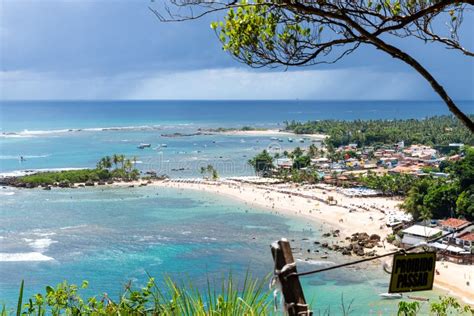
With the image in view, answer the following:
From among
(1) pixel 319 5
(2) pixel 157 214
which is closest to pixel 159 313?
(1) pixel 319 5

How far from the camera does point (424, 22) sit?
3.24 metres

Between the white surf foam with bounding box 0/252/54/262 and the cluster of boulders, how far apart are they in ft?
32.8

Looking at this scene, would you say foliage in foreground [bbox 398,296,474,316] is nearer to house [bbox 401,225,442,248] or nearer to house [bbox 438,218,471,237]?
house [bbox 401,225,442,248]

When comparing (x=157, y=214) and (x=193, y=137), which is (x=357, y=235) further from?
(x=193, y=137)

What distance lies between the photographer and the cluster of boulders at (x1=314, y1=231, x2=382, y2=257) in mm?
17969

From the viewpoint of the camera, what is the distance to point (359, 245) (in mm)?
18828

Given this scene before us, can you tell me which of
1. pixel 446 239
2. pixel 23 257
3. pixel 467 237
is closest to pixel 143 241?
pixel 23 257

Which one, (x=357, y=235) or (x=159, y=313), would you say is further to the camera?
(x=357, y=235)

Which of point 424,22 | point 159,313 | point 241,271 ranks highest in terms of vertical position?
point 424,22

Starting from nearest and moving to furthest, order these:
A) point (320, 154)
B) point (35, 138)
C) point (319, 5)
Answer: point (319, 5) → point (320, 154) → point (35, 138)

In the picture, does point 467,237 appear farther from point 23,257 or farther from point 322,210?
point 23,257

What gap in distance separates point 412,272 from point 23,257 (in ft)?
60.1

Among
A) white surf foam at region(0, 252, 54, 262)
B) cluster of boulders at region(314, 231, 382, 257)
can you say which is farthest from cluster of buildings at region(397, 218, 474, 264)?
white surf foam at region(0, 252, 54, 262)

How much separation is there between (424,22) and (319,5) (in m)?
0.78
